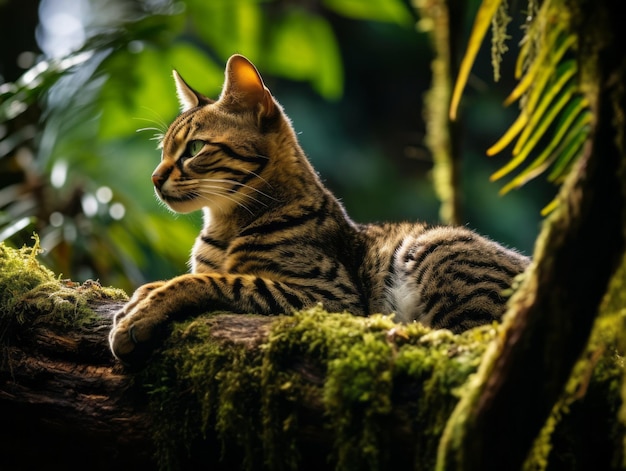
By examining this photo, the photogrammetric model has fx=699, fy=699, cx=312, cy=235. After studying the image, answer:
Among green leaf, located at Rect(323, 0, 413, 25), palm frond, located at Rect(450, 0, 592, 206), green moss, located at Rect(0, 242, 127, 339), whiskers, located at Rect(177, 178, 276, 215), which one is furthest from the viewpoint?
green leaf, located at Rect(323, 0, 413, 25)

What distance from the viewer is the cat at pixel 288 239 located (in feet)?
9.33

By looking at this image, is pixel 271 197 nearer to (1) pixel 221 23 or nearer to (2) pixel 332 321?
(2) pixel 332 321

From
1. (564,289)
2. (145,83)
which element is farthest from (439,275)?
(145,83)

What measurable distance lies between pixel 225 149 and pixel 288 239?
1.75ft

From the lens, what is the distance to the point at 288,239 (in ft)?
9.95

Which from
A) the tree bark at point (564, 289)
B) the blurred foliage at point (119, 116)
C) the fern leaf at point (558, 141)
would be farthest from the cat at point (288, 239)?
the tree bark at point (564, 289)

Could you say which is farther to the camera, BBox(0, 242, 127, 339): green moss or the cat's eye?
the cat's eye

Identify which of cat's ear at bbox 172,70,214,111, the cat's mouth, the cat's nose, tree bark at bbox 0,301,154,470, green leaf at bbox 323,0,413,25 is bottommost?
tree bark at bbox 0,301,154,470

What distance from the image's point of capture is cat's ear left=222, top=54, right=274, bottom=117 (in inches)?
126

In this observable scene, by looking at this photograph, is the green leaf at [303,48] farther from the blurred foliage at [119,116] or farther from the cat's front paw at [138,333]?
the cat's front paw at [138,333]

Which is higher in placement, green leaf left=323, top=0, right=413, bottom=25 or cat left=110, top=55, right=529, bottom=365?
green leaf left=323, top=0, right=413, bottom=25

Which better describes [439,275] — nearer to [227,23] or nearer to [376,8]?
[376,8]

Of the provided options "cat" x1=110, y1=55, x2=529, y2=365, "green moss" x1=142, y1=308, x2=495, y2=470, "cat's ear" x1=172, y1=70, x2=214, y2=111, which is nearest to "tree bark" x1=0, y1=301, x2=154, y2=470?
"green moss" x1=142, y1=308, x2=495, y2=470

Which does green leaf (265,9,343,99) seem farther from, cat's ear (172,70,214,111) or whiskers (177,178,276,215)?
whiskers (177,178,276,215)
